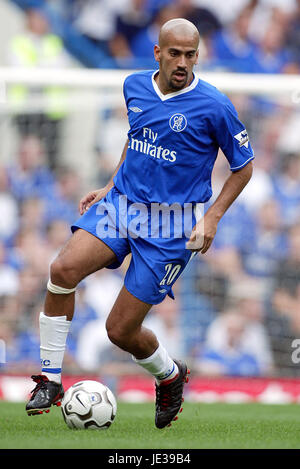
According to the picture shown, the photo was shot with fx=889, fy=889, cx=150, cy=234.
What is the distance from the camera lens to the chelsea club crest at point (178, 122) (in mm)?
5449

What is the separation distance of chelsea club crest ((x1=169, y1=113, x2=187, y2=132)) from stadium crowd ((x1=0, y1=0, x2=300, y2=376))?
152 inches

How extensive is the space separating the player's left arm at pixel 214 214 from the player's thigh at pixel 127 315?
18.5 inches

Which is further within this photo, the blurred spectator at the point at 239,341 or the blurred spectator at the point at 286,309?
the blurred spectator at the point at 286,309

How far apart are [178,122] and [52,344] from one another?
1579mm

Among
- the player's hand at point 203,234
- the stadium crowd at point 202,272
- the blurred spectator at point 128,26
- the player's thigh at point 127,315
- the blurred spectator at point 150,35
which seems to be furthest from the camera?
the blurred spectator at point 128,26

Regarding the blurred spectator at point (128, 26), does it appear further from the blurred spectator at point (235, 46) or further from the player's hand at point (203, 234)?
the player's hand at point (203, 234)

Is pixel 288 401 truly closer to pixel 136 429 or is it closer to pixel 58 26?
pixel 136 429

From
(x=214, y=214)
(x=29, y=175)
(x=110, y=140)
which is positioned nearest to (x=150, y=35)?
(x=110, y=140)

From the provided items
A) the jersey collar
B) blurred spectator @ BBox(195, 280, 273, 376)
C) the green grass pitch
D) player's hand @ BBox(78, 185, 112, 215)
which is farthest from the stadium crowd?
the jersey collar

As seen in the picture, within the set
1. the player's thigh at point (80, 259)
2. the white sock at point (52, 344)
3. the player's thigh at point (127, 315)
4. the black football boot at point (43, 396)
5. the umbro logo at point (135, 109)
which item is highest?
the umbro logo at point (135, 109)

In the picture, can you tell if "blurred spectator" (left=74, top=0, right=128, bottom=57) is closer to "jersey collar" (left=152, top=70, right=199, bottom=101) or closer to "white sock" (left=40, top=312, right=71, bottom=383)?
"jersey collar" (left=152, top=70, right=199, bottom=101)

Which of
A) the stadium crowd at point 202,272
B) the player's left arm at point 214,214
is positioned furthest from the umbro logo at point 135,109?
the stadium crowd at point 202,272

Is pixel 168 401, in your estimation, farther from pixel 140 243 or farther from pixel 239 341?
pixel 239 341

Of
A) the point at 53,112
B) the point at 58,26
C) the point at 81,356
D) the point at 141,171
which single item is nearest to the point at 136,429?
the point at 141,171
